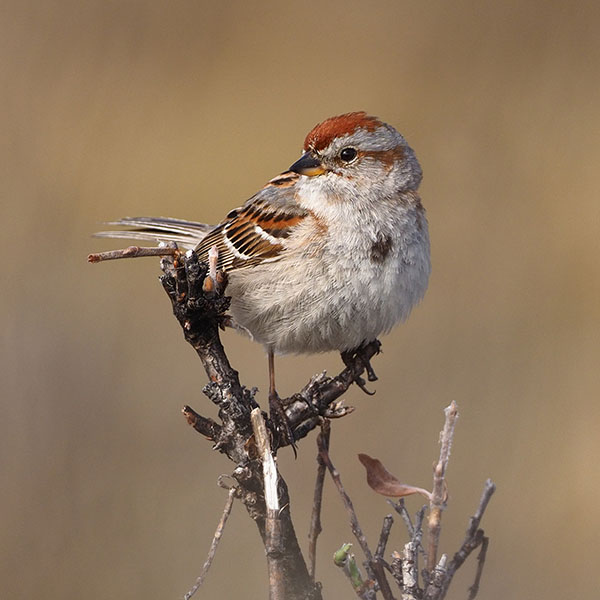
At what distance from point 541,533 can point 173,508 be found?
1.76 metres

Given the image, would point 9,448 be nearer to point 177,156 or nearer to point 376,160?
point 376,160

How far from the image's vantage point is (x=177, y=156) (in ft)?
19.2

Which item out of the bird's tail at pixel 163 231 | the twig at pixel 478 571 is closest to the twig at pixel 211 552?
the twig at pixel 478 571

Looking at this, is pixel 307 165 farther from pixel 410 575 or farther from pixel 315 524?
pixel 410 575

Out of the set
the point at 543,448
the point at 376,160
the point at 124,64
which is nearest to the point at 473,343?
the point at 543,448

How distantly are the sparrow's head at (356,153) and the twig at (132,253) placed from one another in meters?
1.25

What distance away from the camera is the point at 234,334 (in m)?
5.23

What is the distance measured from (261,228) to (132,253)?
154 centimetres

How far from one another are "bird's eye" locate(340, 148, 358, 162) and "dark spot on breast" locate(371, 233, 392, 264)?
0.33 meters

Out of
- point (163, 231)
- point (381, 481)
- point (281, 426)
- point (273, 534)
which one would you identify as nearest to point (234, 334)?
point (163, 231)

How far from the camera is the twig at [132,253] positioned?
1833mm

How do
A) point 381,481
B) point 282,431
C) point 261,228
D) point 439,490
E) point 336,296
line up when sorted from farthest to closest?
point 261,228 → point 336,296 → point 282,431 → point 381,481 → point 439,490

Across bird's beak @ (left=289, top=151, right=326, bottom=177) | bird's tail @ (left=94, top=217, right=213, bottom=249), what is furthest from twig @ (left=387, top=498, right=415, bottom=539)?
bird's tail @ (left=94, top=217, right=213, bottom=249)

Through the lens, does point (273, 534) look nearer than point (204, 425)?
Yes
